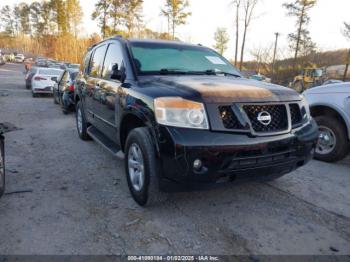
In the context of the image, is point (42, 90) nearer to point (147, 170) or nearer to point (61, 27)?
point (147, 170)

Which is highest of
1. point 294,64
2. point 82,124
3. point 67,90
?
point 294,64

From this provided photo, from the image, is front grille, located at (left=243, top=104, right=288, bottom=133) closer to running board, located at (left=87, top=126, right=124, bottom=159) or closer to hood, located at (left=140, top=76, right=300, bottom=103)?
hood, located at (left=140, top=76, right=300, bottom=103)

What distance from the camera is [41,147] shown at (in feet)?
17.1

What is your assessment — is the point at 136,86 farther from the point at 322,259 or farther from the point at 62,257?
the point at 322,259

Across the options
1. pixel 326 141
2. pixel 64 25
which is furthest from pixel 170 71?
pixel 64 25

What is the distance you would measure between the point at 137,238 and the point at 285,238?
1.33 m

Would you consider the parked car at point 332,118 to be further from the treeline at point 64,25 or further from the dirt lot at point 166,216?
the treeline at point 64,25

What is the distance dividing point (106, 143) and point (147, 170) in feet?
5.09

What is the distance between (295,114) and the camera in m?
2.95

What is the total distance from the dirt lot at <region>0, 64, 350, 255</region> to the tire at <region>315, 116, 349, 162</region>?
1.08 ft

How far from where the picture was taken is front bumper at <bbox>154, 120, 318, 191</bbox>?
236 cm

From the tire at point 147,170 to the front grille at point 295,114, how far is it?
147 centimetres

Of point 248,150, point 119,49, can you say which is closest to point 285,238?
point 248,150

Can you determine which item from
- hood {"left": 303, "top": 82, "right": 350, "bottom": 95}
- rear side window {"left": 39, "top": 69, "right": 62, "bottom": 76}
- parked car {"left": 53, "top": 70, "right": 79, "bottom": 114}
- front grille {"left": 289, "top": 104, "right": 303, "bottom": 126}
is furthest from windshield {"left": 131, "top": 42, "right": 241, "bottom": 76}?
rear side window {"left": 39, "top": 69, "right": 62, "bottom": 76}
